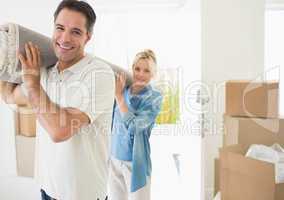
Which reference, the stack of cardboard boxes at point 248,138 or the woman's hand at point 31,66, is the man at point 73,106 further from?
the stack of cardboard boxes at point 248,138

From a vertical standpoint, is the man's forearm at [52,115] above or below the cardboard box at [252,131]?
above

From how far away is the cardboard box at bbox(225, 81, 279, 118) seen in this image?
172 centimetres

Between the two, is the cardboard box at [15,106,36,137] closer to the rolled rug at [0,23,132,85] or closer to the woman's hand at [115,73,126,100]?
the rolled rug at [0,23,132,85]

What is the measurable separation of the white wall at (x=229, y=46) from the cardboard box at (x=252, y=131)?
141 millimetres

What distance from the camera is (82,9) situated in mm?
1478

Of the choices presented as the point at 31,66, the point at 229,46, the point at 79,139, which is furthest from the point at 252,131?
the point at 31,66

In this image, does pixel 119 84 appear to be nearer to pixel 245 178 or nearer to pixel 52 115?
pixel 52 115

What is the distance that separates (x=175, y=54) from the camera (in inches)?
63.4

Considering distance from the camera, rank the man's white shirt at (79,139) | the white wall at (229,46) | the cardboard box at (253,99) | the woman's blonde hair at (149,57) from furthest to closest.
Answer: the white wall at (229,46)
the cardboard box at (253,99)
the woman's blonde hair at (149,57)
the man's white shirt at (79,139)

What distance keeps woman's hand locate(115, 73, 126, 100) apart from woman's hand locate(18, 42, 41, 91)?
414mm

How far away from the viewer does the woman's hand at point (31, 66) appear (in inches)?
49.5

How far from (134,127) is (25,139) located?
613 millimetres

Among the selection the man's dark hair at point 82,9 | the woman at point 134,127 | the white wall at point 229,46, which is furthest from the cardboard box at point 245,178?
the man's dark hair at point 82,9

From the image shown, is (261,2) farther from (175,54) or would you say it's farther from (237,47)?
(175,54)
